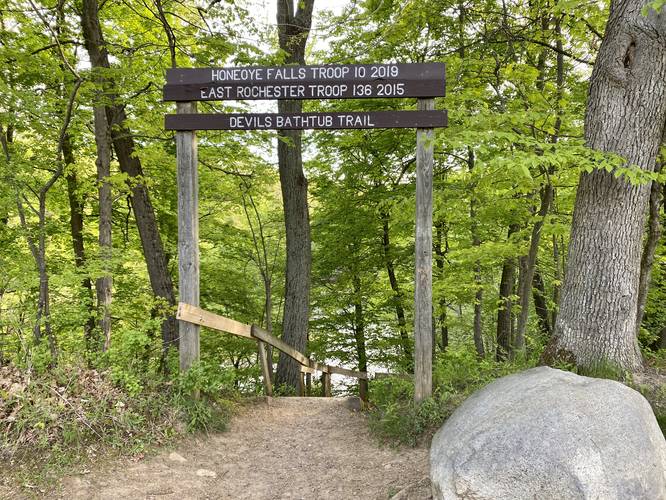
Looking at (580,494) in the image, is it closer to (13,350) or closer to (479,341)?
(13,350)

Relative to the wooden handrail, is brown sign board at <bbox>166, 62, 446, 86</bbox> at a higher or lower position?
higher

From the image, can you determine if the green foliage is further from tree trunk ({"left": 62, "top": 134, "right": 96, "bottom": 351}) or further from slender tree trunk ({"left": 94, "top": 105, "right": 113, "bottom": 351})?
tree trunk ({"left": 62, "top": 134, "right": 96, "bottom": 351})

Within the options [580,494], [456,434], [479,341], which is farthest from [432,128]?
[479,341]

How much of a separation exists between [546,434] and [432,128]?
3165 millimetres

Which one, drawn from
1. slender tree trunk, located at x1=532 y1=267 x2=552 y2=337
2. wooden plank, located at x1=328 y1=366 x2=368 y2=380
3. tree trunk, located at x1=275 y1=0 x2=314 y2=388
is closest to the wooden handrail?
wooden plank, located at x1=328 y1=366 x2=368 y2=380

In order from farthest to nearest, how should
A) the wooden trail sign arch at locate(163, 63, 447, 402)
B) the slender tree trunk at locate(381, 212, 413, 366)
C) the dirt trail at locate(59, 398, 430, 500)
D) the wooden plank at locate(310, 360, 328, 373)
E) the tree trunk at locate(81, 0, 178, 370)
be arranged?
the slender tree trunk at locate(381, 212, 413, 366) → the wooden plank at locate(310, 360, 328, 373) → the tree trunk at locate(81, 0, 178, 370) → the wooden trail sign arch at locate(163, 63, 447, 402) → the dirt trail at locate(59, 398, 430, 500)

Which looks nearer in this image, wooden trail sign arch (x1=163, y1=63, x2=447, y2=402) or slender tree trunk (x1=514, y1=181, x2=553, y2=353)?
wooden trail sign arch (x1=163, y1=63, x2=447, y2=402)

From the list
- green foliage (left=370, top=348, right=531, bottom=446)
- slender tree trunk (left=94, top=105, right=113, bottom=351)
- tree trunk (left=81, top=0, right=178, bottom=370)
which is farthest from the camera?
tree trunk (left=81, top=0, right=178, bottom=370)

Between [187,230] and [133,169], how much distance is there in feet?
13.4

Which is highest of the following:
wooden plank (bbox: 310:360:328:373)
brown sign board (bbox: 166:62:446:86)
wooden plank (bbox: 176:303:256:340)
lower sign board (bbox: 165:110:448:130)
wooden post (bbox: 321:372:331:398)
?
brown sign board (bbox: 166:62:446:86)

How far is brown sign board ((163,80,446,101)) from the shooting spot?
4.75 meters

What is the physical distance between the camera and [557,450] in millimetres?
2777

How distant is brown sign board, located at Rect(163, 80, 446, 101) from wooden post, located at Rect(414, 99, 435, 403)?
0.18m

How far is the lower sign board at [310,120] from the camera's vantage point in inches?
187
